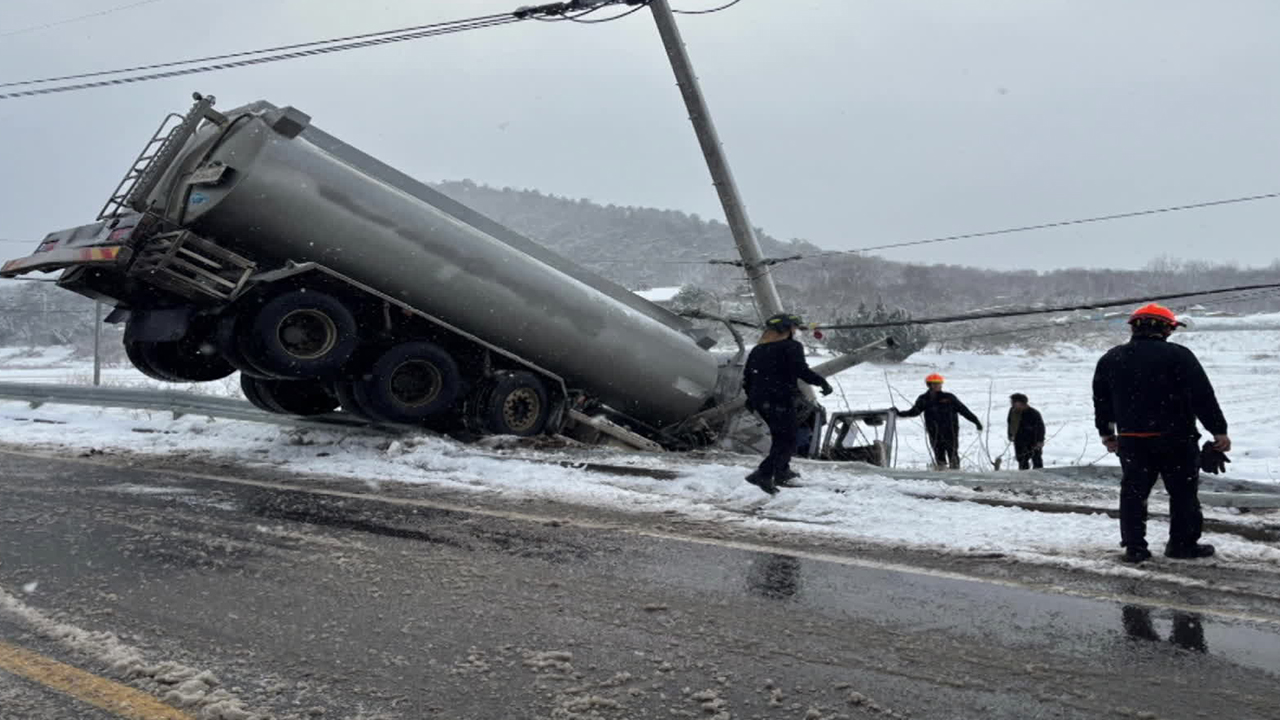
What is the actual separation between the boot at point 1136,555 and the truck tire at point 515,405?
21.5ft

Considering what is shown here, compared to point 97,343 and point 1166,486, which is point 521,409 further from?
point 97,343

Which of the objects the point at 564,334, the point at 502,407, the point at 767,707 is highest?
the point at 564,334

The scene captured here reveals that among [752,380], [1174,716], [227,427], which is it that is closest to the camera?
[1174,716]

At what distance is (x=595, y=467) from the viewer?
28.3ft

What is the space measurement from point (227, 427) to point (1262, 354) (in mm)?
36289

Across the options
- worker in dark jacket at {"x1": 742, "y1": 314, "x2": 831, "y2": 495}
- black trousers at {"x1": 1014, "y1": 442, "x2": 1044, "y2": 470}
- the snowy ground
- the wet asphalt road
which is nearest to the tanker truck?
the snowy ground

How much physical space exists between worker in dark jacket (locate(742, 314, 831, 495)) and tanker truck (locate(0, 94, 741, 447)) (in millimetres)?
3262

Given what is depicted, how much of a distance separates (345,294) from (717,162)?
4945 millimetres

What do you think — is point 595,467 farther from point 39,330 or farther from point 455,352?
point 39,330

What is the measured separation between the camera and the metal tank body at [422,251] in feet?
29.2

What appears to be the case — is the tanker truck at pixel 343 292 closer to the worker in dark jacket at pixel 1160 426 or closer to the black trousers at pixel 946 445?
the black trousers at pixel 946 445

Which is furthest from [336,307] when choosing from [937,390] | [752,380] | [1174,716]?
[1174,716]

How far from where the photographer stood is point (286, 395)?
11.0 metres

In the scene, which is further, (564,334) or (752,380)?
(564,334)
